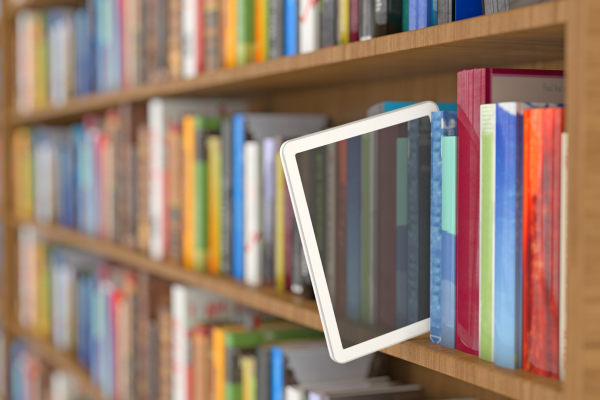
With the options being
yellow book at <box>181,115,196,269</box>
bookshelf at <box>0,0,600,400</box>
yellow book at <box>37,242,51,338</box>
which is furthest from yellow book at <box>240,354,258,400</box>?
yellow book at <box>37,242,51,338</box>

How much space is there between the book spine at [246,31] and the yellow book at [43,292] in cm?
126

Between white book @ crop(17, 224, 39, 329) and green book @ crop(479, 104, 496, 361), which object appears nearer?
green book @ crop(479, 104, 496, 361)

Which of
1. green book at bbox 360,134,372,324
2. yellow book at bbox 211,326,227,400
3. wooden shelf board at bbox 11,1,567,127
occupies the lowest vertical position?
yellow book at bbox 211,326,227,400

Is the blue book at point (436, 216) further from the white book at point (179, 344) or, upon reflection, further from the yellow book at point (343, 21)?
the white book at point (179, 344)

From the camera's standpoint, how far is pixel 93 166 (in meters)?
1.74

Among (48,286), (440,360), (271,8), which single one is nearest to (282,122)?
(271,8)

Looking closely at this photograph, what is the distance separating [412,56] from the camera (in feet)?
2.60

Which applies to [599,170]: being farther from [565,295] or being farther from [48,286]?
[48,286]

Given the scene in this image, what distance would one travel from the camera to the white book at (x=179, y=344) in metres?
1.25

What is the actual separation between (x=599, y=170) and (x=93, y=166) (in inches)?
56.3

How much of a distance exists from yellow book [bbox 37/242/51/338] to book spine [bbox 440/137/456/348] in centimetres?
163

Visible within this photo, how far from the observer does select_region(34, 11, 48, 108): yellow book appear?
2064 millimetres

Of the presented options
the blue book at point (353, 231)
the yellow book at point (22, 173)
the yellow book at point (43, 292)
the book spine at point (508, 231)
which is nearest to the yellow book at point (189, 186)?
the blue book at point (353, 231)

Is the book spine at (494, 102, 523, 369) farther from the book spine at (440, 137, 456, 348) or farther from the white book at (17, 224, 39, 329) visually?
the white book at (17, 224, 39, 329)
